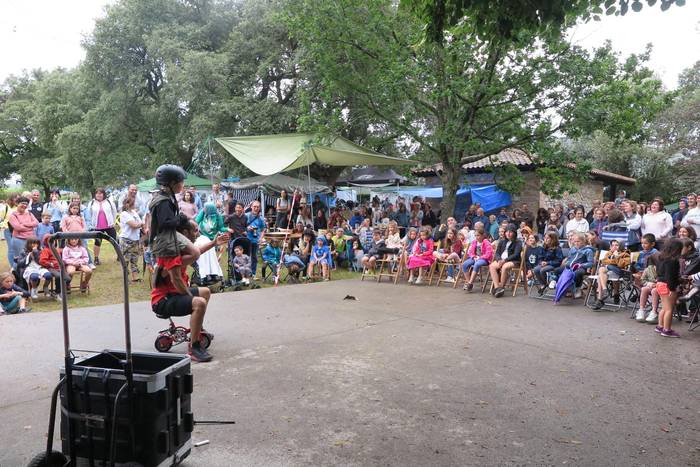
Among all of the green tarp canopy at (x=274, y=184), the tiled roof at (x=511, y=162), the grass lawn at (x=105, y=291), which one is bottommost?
the grass lawn at (x=105, y=291)

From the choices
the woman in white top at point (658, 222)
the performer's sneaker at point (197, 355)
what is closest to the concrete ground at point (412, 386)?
the performer's sneaker at point (197, 355)

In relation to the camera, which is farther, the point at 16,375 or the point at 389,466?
the point at 16,375

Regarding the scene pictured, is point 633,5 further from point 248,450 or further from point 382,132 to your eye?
point 382,132

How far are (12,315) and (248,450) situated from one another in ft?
19.6

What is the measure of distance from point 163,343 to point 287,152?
304 inches

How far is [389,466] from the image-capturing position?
3051 mm

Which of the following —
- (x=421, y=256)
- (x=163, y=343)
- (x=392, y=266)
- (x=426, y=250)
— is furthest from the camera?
(x=392, y=266)

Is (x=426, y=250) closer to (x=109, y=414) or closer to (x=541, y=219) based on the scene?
(x=541, y=219)

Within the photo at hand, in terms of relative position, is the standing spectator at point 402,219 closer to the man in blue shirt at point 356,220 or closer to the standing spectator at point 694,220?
the man in blue shirt at point 356,220

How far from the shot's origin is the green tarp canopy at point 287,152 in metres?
11.8

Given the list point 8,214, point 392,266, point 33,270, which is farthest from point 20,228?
point 392,266

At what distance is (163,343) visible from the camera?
5.27 meters

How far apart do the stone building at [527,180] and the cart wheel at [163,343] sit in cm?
1355

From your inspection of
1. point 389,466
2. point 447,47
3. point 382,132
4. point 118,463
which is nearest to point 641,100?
point 447,47
